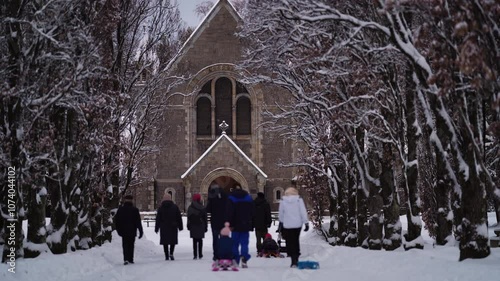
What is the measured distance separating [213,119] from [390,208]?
25.4 m

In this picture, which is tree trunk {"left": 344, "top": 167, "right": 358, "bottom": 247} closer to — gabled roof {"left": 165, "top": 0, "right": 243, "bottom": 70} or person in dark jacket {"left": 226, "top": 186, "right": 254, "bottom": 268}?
person in dark jacket {"left": 226, "top": 186, "right": 254, "bottom": 268}

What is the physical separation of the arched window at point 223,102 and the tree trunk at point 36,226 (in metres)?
26.6

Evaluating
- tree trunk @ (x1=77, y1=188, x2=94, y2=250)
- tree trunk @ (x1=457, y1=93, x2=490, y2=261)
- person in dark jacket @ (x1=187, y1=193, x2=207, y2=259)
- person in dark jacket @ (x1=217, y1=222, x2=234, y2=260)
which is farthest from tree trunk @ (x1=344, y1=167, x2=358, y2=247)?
tree trunk @ (x1=457, y1=93, x2=490, y2=261)

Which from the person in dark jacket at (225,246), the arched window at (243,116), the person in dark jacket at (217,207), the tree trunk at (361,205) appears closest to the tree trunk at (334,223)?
the tree trunk at (361,205)

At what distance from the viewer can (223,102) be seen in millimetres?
42375

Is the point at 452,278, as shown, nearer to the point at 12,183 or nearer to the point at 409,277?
the point at 409,277

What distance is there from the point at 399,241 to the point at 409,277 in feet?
20.0

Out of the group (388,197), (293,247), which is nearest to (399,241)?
(388,197)

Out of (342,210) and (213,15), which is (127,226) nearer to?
(342,210)

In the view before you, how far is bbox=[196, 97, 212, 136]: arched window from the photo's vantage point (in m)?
42.2

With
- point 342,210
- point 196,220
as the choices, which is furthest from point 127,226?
point 342,210

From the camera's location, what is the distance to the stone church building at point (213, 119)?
136ft

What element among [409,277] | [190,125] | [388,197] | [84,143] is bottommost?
[409,277]

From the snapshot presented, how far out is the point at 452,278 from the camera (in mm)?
10352
